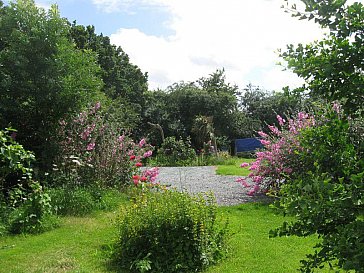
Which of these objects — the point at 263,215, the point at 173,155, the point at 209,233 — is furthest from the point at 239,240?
the point at 173,155

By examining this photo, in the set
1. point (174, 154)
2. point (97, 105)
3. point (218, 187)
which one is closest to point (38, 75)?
point (97, 105)

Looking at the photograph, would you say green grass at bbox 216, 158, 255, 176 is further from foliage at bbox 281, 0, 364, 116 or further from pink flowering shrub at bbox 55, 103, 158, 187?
foliage at bbox 281, 0, 364, 116

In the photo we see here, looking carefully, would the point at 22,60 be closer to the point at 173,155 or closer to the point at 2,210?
the point at 2,210

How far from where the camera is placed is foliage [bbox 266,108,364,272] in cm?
161

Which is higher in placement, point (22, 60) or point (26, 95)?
point (22, 60)

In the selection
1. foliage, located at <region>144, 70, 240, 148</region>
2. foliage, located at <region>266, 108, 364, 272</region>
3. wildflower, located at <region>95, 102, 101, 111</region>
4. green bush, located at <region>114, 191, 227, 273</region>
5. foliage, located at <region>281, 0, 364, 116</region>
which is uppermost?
foliage, located at <region>144, 70, 240, 148</region>

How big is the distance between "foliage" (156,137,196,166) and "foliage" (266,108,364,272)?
1651cm

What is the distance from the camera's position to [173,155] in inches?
753

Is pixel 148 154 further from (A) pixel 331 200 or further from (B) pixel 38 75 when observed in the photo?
(A) pixel 331 200

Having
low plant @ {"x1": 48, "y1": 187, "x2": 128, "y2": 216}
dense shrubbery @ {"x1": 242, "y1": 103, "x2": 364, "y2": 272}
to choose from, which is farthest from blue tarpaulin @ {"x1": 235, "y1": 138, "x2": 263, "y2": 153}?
dense shrubbery @ {"x1": 242, "y1": 103, "x2": 364, "y2": 272}

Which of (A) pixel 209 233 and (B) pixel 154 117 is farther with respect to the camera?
(B) pixel 154 117

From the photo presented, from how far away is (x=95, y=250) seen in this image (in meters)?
4.87

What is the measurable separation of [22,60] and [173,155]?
1242cm

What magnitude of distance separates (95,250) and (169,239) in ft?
3.54
